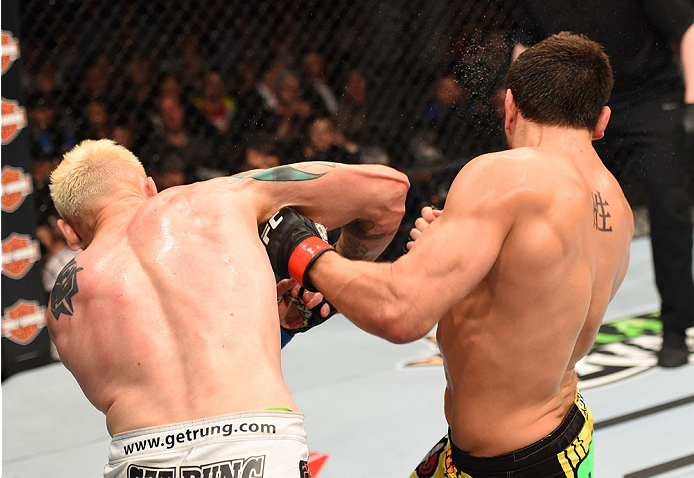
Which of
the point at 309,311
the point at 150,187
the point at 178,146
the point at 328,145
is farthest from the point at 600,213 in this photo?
the point at 178,146

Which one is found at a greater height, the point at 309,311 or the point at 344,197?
the point at 344,197

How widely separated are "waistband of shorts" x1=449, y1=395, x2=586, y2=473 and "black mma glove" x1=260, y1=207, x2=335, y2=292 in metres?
0.45

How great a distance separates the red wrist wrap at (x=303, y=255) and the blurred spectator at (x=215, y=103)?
2544 millimetres

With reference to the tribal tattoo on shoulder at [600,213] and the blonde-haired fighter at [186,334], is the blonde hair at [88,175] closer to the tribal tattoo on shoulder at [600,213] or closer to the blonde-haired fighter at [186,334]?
the blonde-haired fighter at [186,334]

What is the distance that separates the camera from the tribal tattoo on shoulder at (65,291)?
139 centimetres

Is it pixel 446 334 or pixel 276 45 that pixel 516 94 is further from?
pixel 276 45

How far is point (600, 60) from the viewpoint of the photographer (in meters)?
1.46

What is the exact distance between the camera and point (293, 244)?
55.7 inches

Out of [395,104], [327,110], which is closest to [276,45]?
[327,110]

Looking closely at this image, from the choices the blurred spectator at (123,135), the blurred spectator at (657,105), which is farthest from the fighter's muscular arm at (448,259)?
the blurred spectator at (123,135)

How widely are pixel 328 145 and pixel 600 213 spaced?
238 cm

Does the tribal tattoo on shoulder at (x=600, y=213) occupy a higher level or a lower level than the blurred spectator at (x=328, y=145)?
higher

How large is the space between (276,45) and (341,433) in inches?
90.4

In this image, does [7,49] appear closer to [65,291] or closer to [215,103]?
[215,103]
